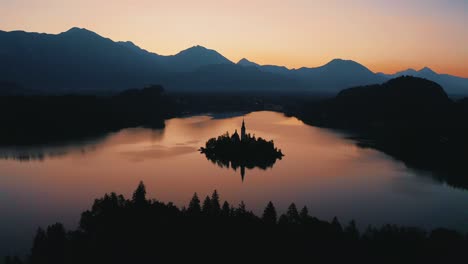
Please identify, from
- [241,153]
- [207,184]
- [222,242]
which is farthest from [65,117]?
[222,242]

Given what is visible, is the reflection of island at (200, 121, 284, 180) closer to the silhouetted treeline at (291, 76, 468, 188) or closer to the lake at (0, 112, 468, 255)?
the lake at (0, 112, 468, 255)

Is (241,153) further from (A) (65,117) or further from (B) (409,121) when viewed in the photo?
(B) (409,121)

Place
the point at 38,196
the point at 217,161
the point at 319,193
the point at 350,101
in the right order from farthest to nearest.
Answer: the point at 350,101 → the point at 217,161 → the point at 319,193 → the point at 38,196

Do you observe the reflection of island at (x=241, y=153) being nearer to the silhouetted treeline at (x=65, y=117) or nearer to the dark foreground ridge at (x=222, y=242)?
the dark foreground ridge at (x=222, y=242)

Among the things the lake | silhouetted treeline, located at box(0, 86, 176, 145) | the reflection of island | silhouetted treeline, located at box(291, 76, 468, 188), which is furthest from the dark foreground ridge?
silhouetted treeline, located at box(0, 86, 176, 145)

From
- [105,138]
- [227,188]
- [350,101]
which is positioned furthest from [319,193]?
[350,101]

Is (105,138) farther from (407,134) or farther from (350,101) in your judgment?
(350,101)
